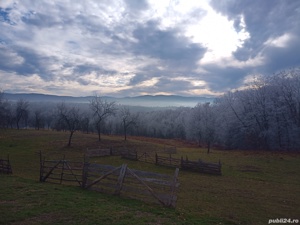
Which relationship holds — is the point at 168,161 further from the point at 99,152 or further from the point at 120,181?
the point at 120,181

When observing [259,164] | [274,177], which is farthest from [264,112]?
[274,177]

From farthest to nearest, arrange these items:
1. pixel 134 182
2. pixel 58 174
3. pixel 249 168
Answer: pixel 249 168
pixel 58 174
pixel 134 182

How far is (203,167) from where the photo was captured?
3086 centimetres

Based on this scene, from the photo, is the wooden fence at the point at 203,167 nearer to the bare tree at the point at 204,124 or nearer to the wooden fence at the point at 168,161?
the wooden fence at the point at 168,161

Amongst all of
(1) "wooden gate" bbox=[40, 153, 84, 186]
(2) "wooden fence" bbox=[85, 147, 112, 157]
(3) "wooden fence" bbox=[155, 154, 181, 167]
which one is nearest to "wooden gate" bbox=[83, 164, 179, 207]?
(1) "wooden gate" bbox=[40, 153, 84, 186]

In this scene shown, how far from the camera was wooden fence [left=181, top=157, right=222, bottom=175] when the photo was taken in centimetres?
2943

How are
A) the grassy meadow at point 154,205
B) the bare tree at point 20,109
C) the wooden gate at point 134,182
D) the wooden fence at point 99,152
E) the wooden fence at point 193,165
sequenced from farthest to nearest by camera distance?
the bare tree at point 20,109, the wooden fence at point 99,152, the wooden fence at point 193,165, the wooden gate at point 134,182, the grassy meadow at point 154,205

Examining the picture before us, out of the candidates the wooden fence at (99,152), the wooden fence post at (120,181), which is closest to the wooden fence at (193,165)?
the wooden fence at (99,152)

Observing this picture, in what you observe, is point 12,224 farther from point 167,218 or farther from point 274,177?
point 274,177

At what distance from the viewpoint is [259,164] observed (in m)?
36.6

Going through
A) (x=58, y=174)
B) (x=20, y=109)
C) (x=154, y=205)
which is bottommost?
(x=154, y=205)

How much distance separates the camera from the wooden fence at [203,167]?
1159 inches

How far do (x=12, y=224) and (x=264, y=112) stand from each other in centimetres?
6600

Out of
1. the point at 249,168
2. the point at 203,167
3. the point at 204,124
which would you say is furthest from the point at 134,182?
the point at 204,124
